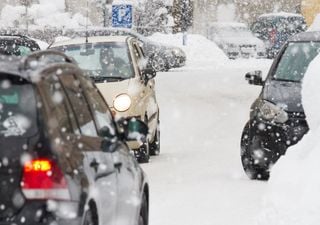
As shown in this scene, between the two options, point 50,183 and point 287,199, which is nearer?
point 50,183

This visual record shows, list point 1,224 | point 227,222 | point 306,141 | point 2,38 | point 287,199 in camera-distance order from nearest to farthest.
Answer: point 1,224 → point 287,199 → point 306,141 → point 227,222 → point 2,38

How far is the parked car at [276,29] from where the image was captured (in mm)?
39062

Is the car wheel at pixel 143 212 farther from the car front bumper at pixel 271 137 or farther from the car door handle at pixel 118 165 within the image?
the car front bumper at pixel 271 137

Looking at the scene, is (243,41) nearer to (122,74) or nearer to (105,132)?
(122,74)

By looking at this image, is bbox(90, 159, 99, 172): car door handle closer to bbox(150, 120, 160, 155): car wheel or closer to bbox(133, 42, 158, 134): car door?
bbox(133, 42, 158, 134): car door

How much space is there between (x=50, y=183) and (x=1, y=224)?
31 cm

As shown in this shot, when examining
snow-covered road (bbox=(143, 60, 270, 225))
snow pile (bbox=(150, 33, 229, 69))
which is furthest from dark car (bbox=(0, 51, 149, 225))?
snow pile (bbox=(150, 33, 229, 69))

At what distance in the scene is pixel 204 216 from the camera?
929 centimetres

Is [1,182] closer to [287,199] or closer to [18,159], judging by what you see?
[18,159]

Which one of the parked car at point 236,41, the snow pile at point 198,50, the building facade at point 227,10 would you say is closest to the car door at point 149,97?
the snow pile at point 198,50

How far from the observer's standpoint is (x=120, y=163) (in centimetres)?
630

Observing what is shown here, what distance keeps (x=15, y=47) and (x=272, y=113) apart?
7.82 meters

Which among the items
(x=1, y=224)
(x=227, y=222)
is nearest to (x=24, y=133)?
(x=1, y=224)

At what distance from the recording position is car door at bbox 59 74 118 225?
548 cm
